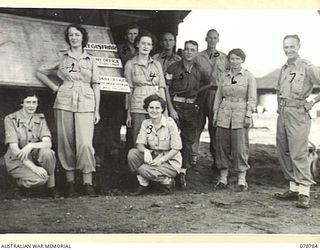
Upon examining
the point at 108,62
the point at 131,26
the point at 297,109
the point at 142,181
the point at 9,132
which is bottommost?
the point at 142,181

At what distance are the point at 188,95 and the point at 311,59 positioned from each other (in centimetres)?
76

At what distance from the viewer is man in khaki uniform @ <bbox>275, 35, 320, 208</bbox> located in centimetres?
269

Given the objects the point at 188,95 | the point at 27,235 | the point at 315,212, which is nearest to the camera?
the point at 27,235

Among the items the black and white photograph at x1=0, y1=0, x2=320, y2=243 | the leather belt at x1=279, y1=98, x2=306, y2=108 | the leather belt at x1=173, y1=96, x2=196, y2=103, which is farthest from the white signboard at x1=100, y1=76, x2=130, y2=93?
the leather belt at x1=279, y1=98, x2=306, y2=108

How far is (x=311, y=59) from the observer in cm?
275

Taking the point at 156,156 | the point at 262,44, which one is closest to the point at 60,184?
the point at 156,156

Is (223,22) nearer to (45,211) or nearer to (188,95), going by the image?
(188,95)

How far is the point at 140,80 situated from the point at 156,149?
410 mm

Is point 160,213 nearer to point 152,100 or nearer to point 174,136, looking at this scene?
point 174,136

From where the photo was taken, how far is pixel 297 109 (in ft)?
8.87

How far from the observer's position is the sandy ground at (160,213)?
97.3 inches

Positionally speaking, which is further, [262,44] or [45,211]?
[262,44]

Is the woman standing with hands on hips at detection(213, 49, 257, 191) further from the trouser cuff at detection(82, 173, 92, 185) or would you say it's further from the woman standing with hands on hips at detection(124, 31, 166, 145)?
the trouser cuff at detection(82, 173, 92, 185)

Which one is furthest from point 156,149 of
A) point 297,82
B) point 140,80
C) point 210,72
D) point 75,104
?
point 297,82
